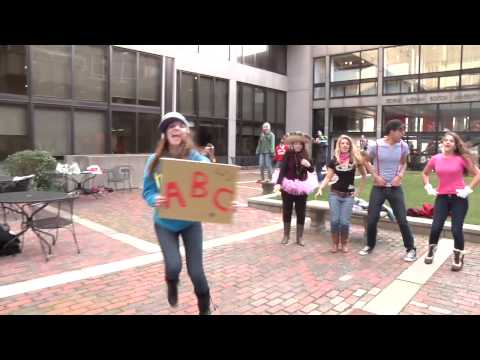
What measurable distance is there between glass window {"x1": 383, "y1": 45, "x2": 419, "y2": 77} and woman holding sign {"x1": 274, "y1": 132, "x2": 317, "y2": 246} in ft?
62.1

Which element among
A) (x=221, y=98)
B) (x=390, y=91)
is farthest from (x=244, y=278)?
(x=390, y=91)

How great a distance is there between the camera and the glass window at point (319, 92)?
25.6 meters

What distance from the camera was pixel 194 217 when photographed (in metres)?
3.12

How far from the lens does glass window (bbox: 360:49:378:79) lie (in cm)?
2353

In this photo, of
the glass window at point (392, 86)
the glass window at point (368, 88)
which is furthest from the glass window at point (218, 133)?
the glass window at point (392, 86)

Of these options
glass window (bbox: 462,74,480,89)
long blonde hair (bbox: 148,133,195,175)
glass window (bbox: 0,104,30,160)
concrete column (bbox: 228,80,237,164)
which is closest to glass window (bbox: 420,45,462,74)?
glass window (bbox: 462,74,480,89)

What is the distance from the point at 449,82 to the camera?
21.1 metres

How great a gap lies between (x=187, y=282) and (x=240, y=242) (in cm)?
204

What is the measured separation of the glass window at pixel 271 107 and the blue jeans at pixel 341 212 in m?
19.4

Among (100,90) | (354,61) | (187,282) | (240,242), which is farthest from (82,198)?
(354,61)

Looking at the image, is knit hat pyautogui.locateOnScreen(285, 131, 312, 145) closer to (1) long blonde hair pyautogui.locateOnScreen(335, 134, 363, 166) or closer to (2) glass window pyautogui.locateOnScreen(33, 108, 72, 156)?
(1) long blonde hair pyautogui.locateOnScreen(335, 134, 363, 166)
